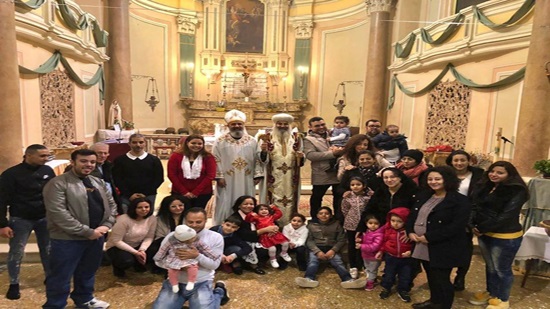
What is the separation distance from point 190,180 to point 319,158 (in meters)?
1.58

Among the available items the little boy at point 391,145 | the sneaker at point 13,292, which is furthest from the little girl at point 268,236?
the sneaker at point 13,292

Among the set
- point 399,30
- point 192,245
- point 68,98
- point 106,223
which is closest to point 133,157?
point 106,223

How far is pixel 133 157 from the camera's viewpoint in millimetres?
3740

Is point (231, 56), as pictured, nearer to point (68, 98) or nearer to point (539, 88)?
point (68, 98)

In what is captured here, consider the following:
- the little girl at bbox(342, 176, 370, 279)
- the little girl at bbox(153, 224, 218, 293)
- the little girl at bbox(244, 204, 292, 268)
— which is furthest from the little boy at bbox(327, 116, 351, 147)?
the little girl at bbox(153, 224, 218, 293)

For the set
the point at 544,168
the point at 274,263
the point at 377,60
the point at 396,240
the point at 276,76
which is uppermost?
the point at 377,60

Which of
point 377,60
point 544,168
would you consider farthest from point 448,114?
point 544,168

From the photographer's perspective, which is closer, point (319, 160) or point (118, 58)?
point (319, 160)

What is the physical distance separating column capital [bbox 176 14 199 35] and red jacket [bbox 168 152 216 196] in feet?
39.5

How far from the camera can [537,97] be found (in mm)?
5094

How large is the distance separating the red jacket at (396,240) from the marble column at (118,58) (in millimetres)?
9325

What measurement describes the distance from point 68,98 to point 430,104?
9.26m

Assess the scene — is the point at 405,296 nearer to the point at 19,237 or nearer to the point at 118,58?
the point at 19,237

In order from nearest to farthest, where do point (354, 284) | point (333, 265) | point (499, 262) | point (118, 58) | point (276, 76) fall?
point (499, 262), point (354, 284), point (333, 265), point (118, 58), point (276, 76)
